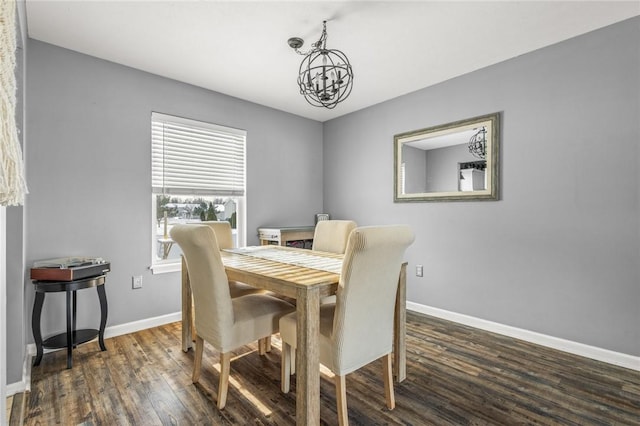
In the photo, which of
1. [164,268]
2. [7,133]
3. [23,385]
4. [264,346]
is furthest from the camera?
[164,268]

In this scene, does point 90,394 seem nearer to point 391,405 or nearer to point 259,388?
point 259,388

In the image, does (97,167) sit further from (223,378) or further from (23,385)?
(223,378)

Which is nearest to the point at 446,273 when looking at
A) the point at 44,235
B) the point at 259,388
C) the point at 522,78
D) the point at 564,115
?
the point at 564,115

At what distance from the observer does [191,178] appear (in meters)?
3.38

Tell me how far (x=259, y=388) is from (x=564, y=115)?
120 inches

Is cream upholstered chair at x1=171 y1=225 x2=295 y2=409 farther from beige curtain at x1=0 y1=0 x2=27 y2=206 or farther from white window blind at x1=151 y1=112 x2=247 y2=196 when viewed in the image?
white window blind at x1=151 y1=112 x2=247 y2=196

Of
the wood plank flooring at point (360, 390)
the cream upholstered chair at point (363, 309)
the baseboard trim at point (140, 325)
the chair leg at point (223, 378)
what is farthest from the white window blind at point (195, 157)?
the cream upholstered chair at point (363, 309)

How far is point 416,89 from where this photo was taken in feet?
11.5

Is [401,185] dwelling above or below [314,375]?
above

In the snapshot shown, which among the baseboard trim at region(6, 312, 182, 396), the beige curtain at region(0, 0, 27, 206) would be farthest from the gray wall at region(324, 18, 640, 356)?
the beige curtain at region(0, 0, 27, 206)

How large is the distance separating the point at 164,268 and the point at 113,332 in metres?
0.67

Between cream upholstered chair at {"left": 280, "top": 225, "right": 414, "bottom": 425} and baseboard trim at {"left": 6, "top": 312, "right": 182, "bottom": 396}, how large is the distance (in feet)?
5.40

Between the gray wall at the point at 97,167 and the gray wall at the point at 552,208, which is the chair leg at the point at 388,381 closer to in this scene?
the gray wall at the point at 552,208

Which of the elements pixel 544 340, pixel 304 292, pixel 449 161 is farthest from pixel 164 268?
pixel 544 340
